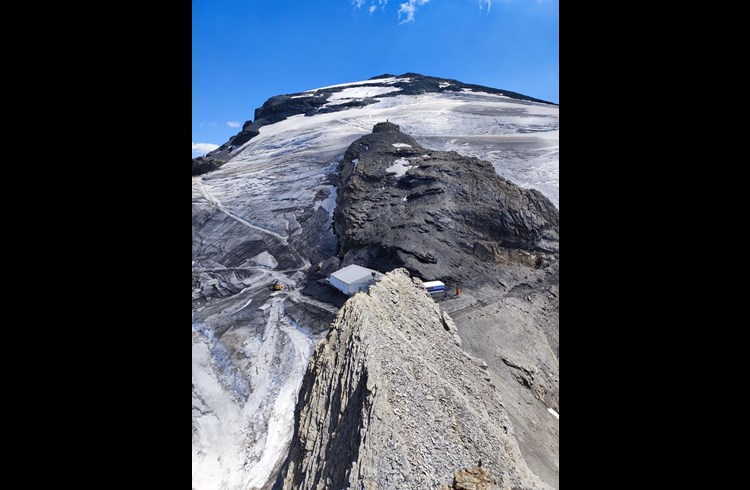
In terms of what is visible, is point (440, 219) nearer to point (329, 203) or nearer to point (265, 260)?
point (329, 203)

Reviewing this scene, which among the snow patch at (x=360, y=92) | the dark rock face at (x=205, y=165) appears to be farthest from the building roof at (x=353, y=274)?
the snow patch at (x=360, y=92)

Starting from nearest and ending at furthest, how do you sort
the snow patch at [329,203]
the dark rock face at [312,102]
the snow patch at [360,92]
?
the snow patch at [329,203]
the dark rock face at [312,102]
the snow patch at [360,92]

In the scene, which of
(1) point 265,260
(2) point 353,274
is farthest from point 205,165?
(2) point 353,274

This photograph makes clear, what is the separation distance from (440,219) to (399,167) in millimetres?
8989

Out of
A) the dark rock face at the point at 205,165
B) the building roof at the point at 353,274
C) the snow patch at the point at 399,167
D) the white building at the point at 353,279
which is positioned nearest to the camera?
the white building at the point at 353,279

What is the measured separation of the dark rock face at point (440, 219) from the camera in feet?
93.4

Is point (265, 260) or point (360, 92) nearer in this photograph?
point (265, 260)

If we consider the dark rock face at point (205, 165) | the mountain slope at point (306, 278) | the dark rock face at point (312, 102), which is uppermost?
the dark rock face at point (312, 102)

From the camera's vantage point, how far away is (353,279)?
1020 inches

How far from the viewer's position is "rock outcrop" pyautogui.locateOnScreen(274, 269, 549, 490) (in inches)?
327

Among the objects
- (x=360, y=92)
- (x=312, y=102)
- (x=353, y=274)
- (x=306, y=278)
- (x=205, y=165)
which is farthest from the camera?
(x=360, y=92)

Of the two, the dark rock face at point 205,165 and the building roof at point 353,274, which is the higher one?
the dark rock face at point 205,165

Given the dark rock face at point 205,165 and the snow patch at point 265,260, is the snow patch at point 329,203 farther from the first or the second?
the dark rock face at point 205,165
